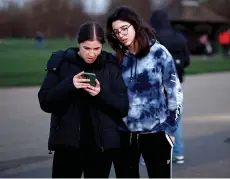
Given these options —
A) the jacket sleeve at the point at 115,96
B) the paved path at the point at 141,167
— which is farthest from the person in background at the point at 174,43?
the jacket sleeve at the point at 115,96

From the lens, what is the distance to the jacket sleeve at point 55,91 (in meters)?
3.20

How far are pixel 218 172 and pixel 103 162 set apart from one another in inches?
109

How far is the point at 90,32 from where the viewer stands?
10.6ft

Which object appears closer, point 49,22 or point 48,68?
point 48,68

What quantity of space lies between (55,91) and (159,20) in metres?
3.10

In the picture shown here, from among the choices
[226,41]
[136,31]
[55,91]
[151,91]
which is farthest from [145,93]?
[226,41]

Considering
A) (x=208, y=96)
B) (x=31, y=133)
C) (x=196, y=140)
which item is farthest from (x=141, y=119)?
(x=208, y=96)

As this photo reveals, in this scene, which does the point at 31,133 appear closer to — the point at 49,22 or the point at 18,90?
the point at 18,90

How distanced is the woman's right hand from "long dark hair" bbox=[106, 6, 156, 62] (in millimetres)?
475

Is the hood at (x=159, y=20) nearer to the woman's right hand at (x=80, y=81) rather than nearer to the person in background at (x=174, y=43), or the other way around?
the person in background at (x=174, y=43)

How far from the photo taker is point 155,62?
11.6 ft

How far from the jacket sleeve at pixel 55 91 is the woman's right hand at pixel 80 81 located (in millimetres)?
30

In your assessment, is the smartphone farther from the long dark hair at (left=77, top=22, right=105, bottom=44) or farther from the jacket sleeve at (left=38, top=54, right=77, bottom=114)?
the long dark hair at (left=77, top=22, right=105, bottom=44)

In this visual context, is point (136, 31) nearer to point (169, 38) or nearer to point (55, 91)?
point (55, 91)
